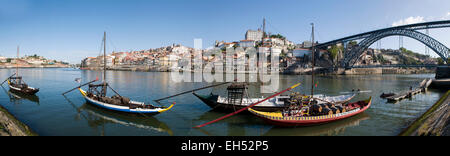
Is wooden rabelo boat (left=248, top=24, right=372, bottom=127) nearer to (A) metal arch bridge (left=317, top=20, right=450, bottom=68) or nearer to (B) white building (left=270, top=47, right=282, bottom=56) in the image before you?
(A) metal arch bridge (left=317, top=20, right=450, bottom=68)

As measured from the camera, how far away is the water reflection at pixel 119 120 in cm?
1288

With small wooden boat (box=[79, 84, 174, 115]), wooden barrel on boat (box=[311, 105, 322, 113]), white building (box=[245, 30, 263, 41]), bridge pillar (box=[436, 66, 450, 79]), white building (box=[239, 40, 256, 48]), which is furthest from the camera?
white building (box=[245, 30, 263, 41])

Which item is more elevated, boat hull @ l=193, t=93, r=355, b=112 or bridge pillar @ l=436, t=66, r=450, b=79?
bridge pillar @ l=436, t=66, r=450, b=79

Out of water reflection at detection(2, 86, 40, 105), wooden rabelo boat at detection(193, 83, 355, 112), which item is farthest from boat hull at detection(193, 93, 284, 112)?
water reflection at detection(2, 86, 40, 105)

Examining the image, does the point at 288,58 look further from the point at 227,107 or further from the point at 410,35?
the point at 227,107

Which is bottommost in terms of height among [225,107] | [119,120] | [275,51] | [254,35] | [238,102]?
[119,120]

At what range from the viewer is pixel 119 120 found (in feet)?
46.4

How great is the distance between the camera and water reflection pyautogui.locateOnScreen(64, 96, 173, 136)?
42.3ft

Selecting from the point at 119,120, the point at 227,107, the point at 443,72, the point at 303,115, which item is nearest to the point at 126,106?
the point at 119,120

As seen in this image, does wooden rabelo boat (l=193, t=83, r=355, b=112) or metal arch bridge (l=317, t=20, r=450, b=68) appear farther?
metal arch bridge (l=317, t=20, r=450, b=68)
